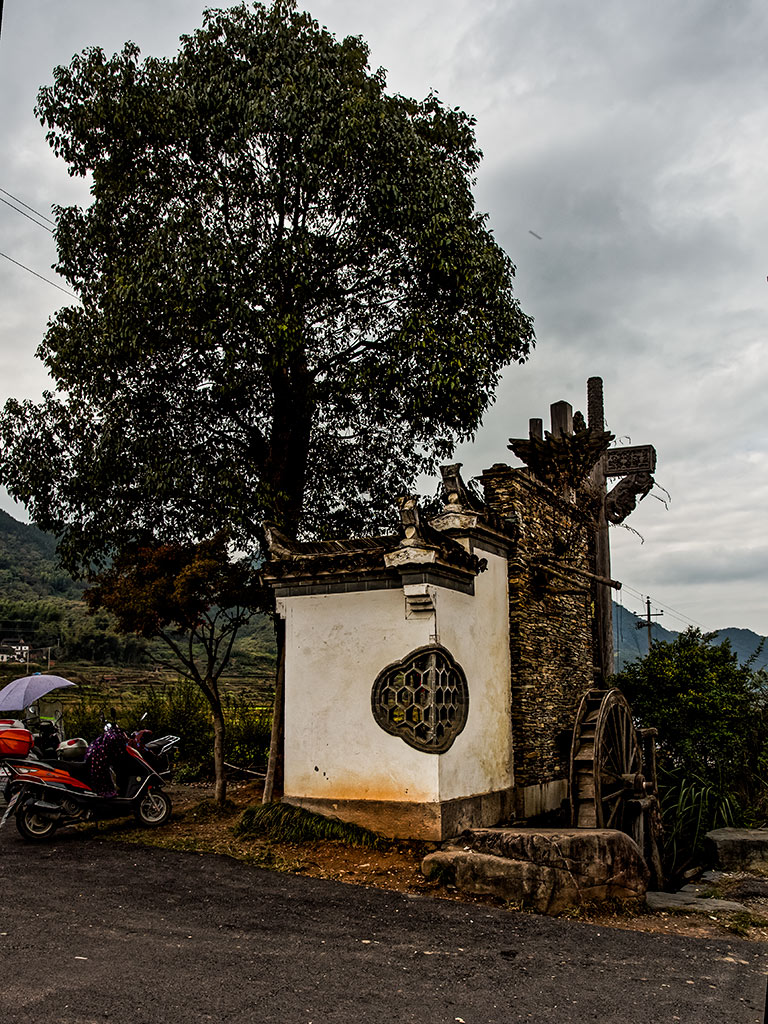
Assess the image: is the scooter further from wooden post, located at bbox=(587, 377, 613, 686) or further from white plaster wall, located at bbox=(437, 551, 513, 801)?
wooden post, located at bbox=(587, 377, 613, 686)

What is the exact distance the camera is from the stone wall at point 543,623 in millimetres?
11539

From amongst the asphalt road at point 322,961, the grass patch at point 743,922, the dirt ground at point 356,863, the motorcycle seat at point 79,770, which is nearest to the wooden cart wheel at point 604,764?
the dirt ground at point 356,863

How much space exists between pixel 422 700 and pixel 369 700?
717 mm

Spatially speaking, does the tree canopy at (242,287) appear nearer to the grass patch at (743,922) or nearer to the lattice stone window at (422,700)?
the lattice stone window at (422,700)

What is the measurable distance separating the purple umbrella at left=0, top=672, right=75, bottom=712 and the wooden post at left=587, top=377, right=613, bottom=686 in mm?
8759

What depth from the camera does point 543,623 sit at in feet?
40.5

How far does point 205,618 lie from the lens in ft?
41.3

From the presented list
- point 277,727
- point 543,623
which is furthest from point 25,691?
point 543,623

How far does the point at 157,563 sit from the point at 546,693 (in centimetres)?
579

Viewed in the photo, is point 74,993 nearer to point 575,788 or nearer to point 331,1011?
point 331,1011

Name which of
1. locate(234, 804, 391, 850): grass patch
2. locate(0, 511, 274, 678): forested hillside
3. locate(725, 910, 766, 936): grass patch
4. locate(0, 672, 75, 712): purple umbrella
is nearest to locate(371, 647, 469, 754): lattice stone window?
locate(234, 804, 391, 850): grass patch

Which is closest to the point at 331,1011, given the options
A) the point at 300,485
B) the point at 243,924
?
the point at 243,924

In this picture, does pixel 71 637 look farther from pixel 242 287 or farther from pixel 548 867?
pixel 548 867

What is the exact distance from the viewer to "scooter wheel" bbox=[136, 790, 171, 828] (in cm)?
1071
